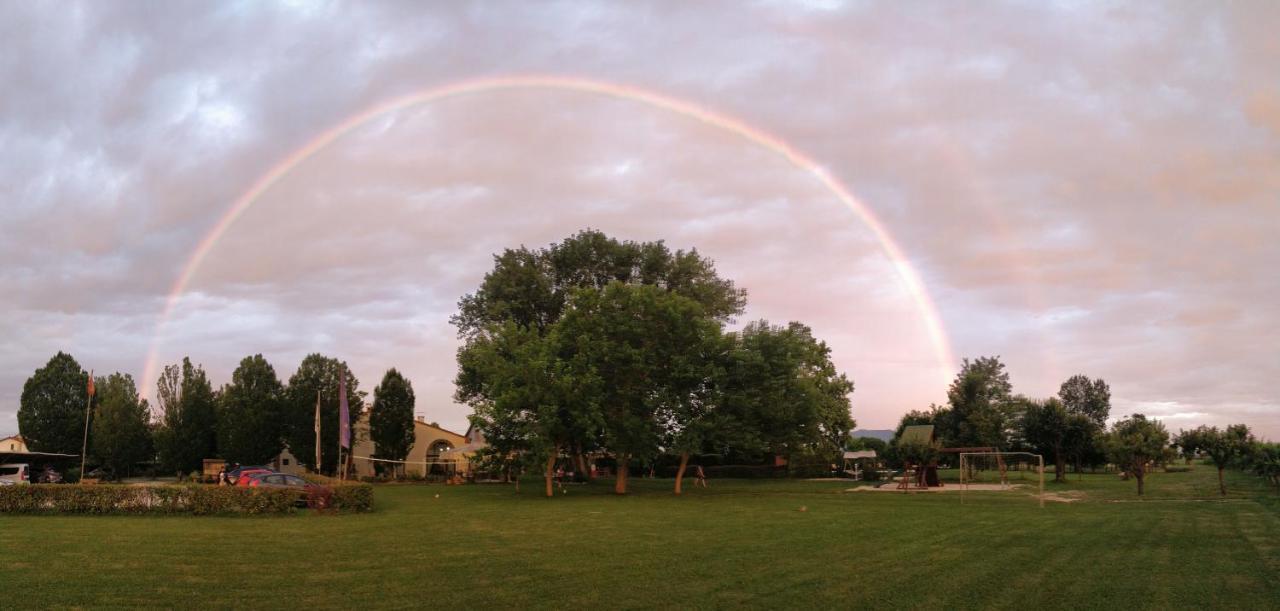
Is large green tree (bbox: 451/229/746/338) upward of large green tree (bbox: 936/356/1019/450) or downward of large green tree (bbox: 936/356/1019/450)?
upward

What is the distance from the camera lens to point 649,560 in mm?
15555

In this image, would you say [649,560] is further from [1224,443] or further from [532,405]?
[1224,443]

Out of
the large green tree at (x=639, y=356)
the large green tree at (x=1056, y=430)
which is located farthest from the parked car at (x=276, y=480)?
the large green tree at (x=1056, y=430)

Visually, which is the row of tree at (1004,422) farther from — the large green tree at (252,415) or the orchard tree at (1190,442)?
the large green tree at (252,415)

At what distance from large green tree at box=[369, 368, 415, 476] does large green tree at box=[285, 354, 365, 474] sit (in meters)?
1.73

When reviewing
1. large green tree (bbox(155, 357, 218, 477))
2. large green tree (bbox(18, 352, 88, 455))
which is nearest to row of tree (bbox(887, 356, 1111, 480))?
large green tree (bbox(155, 357, 218, 477))

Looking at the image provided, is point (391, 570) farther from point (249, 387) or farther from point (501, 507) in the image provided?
point (249, 387)

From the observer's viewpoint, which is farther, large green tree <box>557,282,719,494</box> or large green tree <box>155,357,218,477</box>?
large green tree <box>155,357,218,477</box>

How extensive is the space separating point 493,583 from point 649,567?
120 inches

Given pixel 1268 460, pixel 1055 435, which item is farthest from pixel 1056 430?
pixel 1268 460

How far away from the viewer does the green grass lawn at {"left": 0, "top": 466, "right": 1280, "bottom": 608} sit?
38.7ft

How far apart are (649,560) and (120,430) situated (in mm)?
71662

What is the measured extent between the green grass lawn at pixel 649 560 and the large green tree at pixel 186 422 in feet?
164

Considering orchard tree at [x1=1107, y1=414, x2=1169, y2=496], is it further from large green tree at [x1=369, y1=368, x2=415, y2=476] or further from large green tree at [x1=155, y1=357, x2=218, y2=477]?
large green tree at [x1=155, y1=357, x2=218, y2=477]
